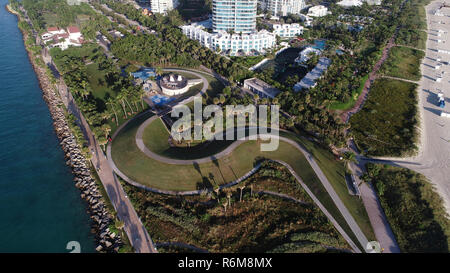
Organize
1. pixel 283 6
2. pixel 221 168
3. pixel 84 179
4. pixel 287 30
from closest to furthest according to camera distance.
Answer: pixel 221 168, pixel 84 179, pixel 287 30, pixel 283 6

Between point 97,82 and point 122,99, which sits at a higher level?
point 97,82

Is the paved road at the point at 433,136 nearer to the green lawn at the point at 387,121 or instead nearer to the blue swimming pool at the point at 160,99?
the green lawn at the point at 387,121

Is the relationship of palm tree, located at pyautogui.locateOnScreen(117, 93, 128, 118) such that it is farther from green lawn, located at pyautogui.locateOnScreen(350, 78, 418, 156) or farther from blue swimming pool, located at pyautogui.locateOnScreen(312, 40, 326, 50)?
blue swimming pool, located at pyautogui.locateOnScreen(312, 40, 326, 50)

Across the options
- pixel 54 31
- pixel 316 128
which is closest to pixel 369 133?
pixel 316 128

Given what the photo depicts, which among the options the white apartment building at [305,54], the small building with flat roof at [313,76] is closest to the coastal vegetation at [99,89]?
the small building with flat roof at [313,76]

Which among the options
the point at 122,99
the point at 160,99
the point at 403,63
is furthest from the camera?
the point at 403,63

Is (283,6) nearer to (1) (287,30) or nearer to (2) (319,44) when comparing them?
(1) (287,30)

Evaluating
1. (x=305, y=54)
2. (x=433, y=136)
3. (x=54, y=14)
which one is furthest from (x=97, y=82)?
(x=54, y=14)
